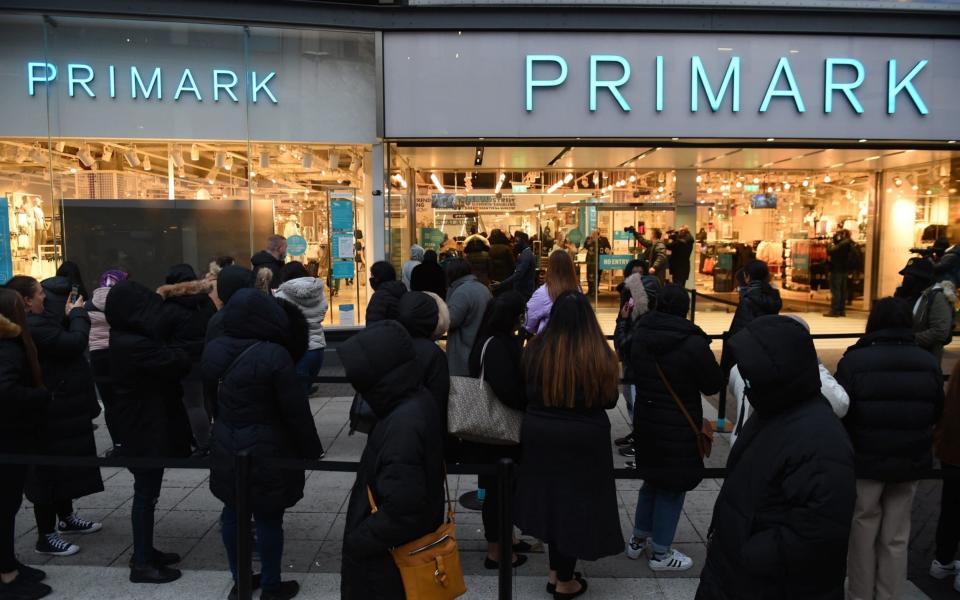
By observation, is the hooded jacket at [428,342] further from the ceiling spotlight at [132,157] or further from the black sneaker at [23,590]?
the ceiling spotlight at [132,157]

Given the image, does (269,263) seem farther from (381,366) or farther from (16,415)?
(381,366)

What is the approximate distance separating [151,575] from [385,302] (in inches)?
95.0

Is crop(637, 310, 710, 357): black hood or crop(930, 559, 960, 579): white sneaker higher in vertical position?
crop(637, 310, 710, 357): black hood

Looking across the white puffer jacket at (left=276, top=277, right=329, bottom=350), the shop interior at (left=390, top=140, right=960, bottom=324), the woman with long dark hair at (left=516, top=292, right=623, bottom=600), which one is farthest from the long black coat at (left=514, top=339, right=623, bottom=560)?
the shop interior at (left=390, top=140, right=960, bottom=324)

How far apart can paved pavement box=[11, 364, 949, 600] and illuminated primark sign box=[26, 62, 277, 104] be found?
21.5 ft

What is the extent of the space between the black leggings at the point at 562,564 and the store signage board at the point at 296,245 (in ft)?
27.4

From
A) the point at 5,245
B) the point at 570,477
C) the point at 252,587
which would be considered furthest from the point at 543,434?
the point at 5,245

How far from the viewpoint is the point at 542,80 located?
1016cm

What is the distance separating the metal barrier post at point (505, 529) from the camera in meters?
3.42

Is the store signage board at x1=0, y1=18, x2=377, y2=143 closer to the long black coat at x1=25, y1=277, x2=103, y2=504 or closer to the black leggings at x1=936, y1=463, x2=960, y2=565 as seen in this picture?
the long black coat at x1=25, y1=277, x2=103, y2=504

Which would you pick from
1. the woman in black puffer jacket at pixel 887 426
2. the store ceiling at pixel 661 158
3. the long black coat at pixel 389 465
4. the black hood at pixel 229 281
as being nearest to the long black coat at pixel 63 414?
the black hood at pixel 229 281

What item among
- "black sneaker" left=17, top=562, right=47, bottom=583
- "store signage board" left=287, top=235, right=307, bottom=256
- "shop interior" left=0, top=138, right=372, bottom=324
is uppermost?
"shop interior" left=0, top=138, right=372, bottom=324

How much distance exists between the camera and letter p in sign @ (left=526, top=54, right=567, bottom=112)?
1011 centimetres

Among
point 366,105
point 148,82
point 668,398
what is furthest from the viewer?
point 366,105
